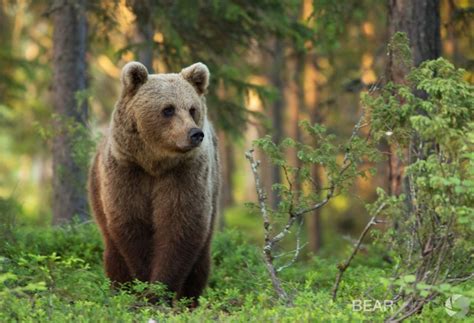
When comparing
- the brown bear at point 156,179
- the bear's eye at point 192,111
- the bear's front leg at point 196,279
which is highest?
the bear's eye at point 192,111

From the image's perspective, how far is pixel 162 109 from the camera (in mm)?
7551

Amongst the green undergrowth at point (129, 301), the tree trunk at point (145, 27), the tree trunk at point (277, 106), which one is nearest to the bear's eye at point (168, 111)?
the green undergrowth at point (129, 301)

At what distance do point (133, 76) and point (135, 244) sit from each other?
1642 mm

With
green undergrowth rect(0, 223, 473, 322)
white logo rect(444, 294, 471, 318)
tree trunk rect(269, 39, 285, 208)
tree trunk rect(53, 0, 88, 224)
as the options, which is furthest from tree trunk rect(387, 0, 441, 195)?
tree trunk rect(269, 39, 285, 208)

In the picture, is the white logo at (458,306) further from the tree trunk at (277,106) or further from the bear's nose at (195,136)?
the tree trunk at (277,106)

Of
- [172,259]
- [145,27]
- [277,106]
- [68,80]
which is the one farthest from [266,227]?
[277,106]

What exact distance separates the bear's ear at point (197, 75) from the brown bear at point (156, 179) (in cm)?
10

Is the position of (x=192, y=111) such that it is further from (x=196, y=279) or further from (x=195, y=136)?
(x=196, y=279)

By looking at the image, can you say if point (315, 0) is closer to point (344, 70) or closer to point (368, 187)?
point (344, 70)

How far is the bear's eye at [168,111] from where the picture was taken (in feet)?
24.7

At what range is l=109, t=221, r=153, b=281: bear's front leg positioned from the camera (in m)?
7.73

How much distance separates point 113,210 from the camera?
7.76 meters

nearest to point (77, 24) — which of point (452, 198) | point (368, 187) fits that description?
point (452, 198)

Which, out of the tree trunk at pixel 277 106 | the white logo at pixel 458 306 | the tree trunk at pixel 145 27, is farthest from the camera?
the tree trunk at pixel 277 106
